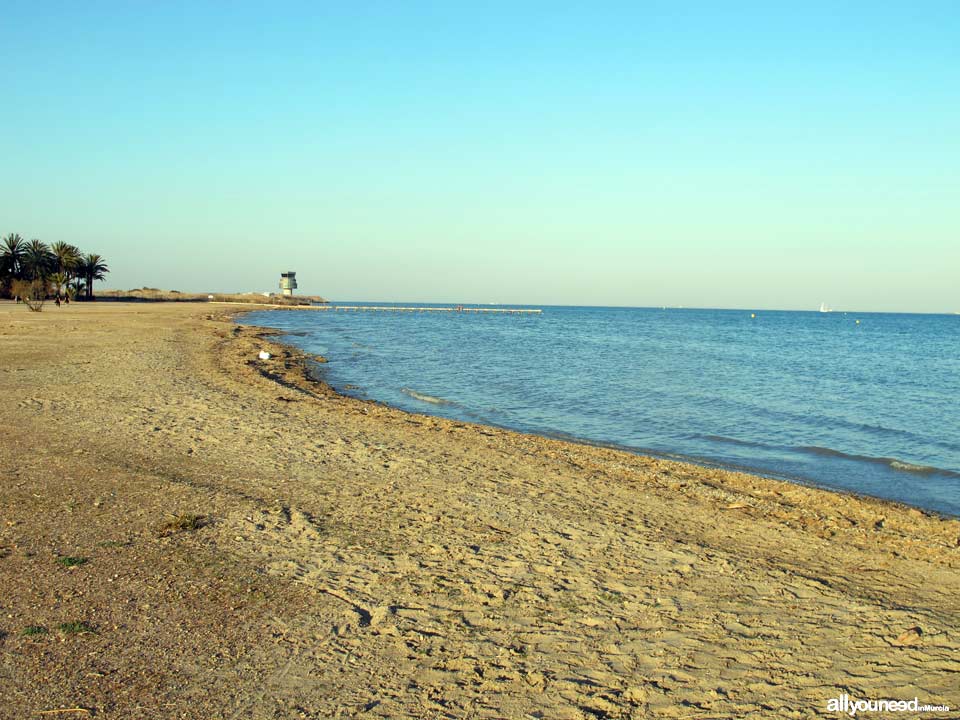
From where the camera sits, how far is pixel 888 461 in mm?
15227

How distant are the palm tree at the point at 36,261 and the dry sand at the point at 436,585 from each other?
73.0m

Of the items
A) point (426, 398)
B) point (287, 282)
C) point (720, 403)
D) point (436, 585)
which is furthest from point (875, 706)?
point (287, 282)

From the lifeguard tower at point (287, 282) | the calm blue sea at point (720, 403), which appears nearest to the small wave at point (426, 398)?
the calm blue sea at point (720, 403)

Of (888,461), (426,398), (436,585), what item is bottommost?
(888,461)

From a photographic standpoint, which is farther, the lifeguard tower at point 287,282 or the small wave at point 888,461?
the lifeguard tower at point 287,282

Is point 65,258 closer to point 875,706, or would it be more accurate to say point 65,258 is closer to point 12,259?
point 12,259

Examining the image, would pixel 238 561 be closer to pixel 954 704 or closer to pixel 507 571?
pixel 507 571

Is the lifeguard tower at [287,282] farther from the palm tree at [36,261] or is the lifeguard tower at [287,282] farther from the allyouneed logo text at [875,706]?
the allyouneed logo text at [875,706]

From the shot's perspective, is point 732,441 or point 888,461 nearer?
point 888,461

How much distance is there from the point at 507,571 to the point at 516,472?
4.73 m

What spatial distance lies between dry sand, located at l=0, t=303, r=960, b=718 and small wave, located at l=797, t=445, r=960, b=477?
3642 millimetres

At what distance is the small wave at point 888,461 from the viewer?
568 inches

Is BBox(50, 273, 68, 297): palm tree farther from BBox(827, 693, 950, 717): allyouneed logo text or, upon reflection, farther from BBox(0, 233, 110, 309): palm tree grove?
BBox(827, 693, 950, 717): allyouneed logo text

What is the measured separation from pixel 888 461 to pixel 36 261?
268ft
